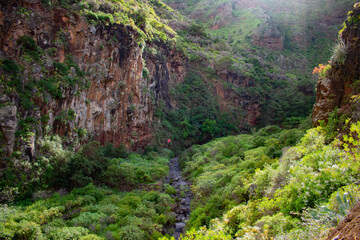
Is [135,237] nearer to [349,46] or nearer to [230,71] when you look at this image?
[349,46]

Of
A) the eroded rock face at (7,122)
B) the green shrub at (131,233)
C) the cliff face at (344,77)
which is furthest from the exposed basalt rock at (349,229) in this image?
the eroded rock face at (7,122)

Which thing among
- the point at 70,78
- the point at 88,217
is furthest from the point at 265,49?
A: the point at 88,217

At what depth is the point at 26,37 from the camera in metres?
14.2

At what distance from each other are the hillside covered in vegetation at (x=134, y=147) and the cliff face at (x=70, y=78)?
9cm

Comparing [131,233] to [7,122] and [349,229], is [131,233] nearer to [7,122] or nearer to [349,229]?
[7,122]

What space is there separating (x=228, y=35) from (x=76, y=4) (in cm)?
5637

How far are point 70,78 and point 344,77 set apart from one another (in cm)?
1775

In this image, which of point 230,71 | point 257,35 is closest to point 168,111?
point 230,71

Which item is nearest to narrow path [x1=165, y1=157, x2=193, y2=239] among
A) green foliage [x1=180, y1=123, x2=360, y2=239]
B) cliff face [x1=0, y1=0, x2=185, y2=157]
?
green foliage [x1=180, y1=123, x2=360, y2=239]

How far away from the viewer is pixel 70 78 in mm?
16828

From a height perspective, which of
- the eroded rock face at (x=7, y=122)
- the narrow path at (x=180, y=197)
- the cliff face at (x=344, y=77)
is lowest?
the narrow path at (x=180, y=197)

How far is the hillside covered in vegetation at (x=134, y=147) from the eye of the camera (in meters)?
6.32

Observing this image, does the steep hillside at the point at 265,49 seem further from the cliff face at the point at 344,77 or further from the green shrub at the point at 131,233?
the green shrub at the point at 131,233

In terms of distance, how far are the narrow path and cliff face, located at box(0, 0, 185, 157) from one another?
7082 millimetres
